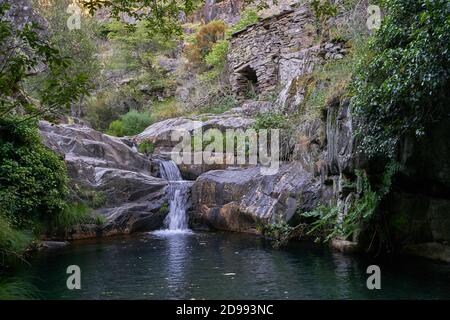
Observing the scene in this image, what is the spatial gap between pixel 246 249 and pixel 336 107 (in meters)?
3.97

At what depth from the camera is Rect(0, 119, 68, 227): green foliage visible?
10.4 meters

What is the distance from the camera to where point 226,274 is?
7.91 m

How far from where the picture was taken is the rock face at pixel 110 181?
13672 mm

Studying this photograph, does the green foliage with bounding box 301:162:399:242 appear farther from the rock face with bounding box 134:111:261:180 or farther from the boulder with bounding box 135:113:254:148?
the boulder with bounding box 135:113:254:148

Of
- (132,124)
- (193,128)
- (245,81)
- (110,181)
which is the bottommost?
(110,181)

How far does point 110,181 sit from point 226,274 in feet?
25.2

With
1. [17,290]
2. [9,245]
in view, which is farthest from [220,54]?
[17,290]

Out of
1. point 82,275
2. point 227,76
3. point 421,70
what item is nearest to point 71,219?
point 82,275

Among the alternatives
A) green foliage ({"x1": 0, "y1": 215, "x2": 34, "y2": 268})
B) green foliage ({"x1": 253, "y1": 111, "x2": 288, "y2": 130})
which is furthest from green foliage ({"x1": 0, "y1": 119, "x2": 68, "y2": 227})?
green foliage ({"x1": 253, "y1": 111, "x2": 288, "y2": 130})

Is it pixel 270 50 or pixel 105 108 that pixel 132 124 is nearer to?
pixel 105 108

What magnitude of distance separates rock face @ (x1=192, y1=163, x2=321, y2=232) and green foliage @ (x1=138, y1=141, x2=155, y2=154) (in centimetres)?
409

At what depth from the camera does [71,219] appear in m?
12.3

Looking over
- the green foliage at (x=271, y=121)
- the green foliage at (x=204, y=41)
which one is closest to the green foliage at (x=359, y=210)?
the green foliage at (x=271, y=121)
